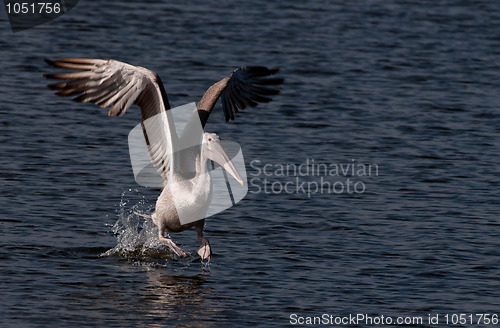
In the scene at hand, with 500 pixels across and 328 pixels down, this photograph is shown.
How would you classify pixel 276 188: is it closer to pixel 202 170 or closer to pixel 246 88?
pixel 246 88

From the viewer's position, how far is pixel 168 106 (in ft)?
30.3

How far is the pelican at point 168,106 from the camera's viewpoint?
9.10 meters

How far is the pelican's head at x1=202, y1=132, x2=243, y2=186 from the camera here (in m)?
9.88

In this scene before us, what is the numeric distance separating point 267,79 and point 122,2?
16271mm

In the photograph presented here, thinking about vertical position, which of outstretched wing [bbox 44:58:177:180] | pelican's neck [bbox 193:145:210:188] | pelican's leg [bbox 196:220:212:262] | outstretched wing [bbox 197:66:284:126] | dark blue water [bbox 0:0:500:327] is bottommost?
dark blue water [bbox 0:0:500:327]

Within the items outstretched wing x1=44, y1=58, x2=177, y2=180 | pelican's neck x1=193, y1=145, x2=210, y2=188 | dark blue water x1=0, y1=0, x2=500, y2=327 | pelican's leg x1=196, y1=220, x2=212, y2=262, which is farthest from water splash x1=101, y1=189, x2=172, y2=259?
outstretched wing x1=44, y1=58, x2=177, y2=180

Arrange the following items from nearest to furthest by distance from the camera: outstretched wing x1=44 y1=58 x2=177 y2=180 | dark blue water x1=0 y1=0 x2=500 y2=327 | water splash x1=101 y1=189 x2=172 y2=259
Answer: outstretched wing x1=44 y1=58 x2=177 y2=180
dark blue water x1=0 y1=0 x2=500 y2=327
water splash x1=101 y1=189 x2=172 y2=259

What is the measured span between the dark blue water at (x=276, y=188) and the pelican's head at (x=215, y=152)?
3.45ft

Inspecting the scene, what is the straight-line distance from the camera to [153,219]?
1041cm

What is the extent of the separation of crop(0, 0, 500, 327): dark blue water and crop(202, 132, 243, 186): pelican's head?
105cm

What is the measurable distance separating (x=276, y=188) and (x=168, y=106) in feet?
12.8

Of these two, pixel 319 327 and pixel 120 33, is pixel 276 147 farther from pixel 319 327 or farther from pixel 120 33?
pixel 120 33

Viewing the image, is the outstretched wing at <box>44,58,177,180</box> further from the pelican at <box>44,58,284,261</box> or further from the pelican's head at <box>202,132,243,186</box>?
the pelican's head at <box>202,132,243,186</box>

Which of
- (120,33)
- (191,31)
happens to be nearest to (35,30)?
(120,33)
